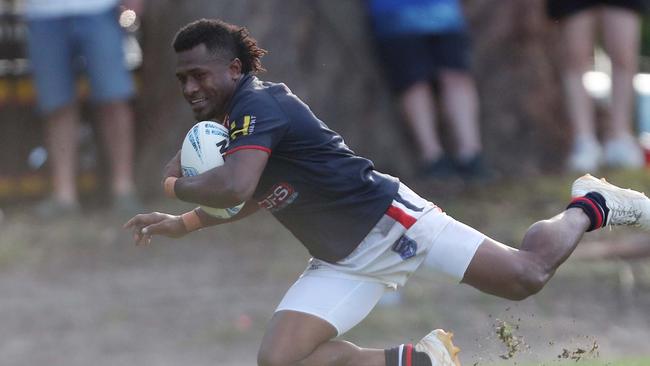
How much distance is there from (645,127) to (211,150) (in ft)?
23.8

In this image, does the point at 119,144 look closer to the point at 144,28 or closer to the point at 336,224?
the point at 144,28

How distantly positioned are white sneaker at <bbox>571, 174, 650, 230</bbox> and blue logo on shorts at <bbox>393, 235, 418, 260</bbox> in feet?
3.11

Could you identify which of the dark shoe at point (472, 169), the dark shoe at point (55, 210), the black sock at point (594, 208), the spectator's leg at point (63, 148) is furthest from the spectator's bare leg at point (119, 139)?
the black sock at point (594, 208)

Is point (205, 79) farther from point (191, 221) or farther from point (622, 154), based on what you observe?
point (622, 154)

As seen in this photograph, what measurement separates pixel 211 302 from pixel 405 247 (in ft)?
12.1

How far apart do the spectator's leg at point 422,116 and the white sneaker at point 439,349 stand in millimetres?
4467


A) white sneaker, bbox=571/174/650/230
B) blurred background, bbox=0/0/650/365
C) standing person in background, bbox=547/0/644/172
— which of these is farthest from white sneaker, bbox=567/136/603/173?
white sneaker, bbox=571/174/650/230

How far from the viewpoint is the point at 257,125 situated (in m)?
5.64

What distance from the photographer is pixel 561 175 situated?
1108cm

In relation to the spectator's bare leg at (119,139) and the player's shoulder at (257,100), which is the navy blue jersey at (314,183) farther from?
the spectator's bare leg at (119,139)

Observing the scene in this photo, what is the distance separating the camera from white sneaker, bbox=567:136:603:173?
420 inches

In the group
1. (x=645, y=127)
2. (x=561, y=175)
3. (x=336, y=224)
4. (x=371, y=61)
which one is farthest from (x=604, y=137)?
(x=336, y=224)

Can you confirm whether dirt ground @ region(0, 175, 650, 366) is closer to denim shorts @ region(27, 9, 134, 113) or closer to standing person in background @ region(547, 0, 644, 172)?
standing person in background @ region(547, 0, 644, 172)

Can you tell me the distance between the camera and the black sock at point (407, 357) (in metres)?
6.02
